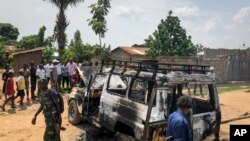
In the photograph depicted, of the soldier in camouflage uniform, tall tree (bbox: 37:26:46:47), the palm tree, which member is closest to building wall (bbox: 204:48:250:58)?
the palm tree

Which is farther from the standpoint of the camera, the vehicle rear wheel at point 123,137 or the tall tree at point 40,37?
the tall tree at point 40,37

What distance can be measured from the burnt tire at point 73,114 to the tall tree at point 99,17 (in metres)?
18.9

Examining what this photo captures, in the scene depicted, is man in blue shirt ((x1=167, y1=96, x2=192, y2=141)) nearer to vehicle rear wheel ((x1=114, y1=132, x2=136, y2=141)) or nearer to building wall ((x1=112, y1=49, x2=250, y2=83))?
vehicle rear wheel ((x1=114, y1=132, x2=136, y2=141))

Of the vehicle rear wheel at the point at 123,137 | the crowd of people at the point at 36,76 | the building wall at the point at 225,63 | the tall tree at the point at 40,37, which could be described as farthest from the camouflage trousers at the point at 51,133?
the tall tree at the point at 40,37

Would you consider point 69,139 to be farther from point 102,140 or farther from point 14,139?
point 14,139

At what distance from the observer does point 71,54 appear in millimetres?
29594

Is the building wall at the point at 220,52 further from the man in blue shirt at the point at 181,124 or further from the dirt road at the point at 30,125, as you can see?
the man in blue shirt at the point at 181,124

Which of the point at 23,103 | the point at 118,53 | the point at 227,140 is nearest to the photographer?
the point at 227,140

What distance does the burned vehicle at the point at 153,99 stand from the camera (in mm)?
6371

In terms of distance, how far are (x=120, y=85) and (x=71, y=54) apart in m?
21.6

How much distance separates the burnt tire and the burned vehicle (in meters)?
1.47

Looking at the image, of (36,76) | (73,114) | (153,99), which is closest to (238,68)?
(36,76)

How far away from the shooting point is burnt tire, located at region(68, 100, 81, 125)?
10245 millimetres

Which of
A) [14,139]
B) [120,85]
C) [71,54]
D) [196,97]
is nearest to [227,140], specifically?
[196,97]
